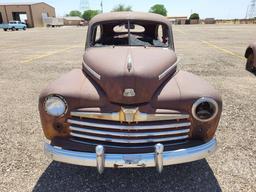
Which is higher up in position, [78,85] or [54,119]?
[78,85]

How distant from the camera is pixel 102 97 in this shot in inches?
99.9

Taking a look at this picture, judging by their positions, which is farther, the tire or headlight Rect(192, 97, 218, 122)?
the tire

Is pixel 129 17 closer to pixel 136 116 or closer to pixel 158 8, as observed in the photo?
pixel 136 116

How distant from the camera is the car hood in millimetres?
2465

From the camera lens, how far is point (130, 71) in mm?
2518

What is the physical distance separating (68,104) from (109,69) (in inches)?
23.5

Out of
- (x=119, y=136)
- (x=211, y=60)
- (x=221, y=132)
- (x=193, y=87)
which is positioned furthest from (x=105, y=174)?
(x=211, y=60)

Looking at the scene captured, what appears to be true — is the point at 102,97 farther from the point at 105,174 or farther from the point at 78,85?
the point at 105,174

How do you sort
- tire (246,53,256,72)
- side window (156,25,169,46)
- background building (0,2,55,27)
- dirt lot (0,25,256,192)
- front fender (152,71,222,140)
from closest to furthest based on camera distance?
front fender (152,71,222,140), dirt lot (0,25,256,192), side window (156,25,169,46), tire (246,53,256,72), background building (0,2,55,27)

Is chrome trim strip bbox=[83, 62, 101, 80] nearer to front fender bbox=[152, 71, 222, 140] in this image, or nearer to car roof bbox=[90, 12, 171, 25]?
front fender bbox=[152, 71, 222, 140]

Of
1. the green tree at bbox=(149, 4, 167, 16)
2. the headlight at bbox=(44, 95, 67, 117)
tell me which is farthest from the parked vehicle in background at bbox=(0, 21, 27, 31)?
the green tree at bbox=(149, 4, 167, 16)

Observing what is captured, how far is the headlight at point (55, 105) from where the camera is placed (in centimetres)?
251

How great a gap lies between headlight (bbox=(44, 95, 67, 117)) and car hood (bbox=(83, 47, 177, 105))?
46 cm

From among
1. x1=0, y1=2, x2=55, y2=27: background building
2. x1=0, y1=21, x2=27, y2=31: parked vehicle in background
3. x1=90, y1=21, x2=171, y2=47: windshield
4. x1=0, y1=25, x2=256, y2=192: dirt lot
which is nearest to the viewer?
x1=0, y1=25, x2=256, y2=192: dirt lot
